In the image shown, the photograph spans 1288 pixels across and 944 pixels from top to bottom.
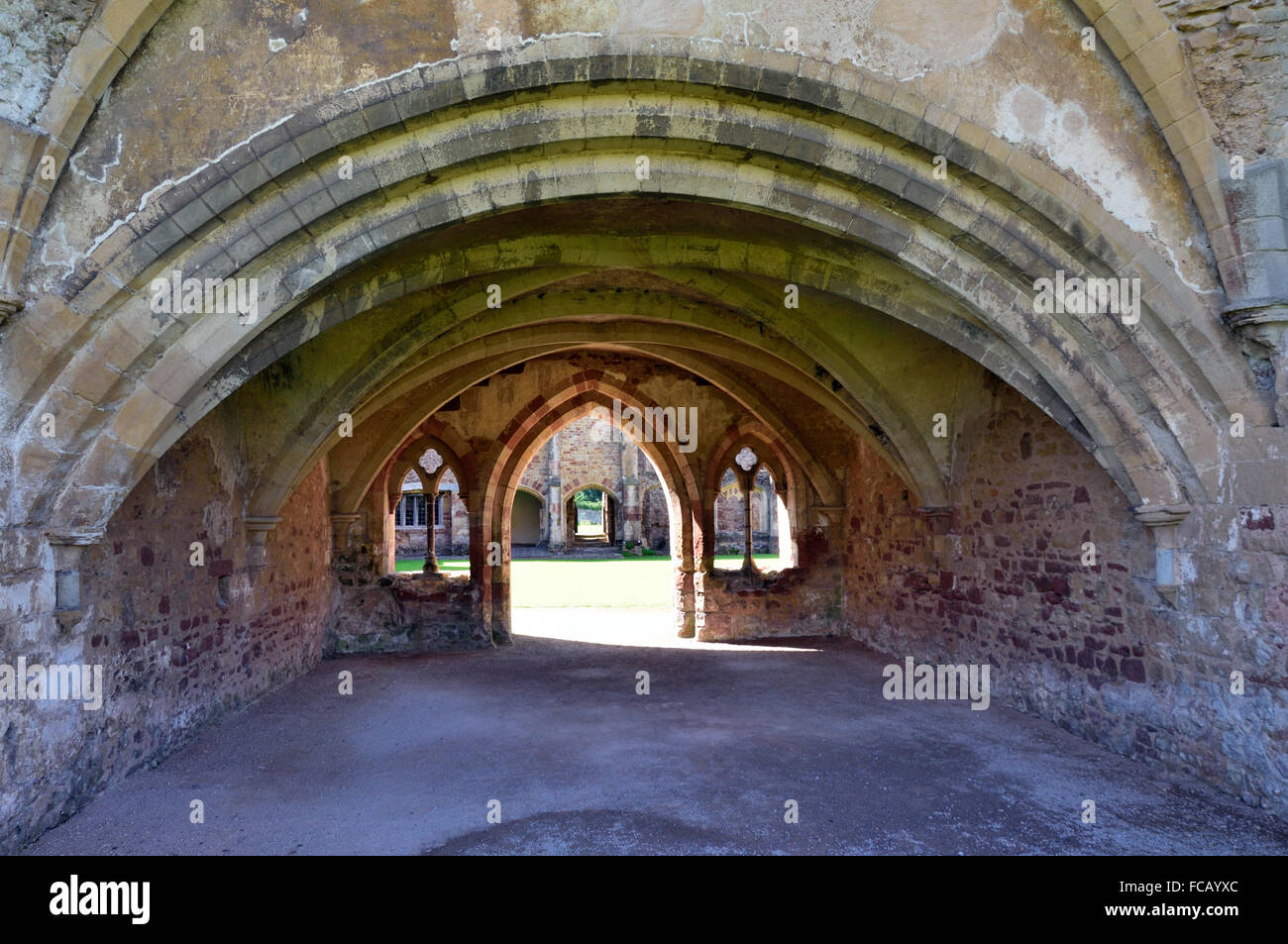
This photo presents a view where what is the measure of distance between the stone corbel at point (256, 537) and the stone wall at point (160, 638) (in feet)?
0.34

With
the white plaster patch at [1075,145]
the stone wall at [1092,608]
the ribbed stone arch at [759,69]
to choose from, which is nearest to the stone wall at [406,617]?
the stone wall at [1092,608]

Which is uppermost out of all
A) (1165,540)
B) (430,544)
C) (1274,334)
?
(1274,334)

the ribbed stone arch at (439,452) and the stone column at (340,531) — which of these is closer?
the stone column at (340,531)

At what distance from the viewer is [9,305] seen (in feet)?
12.0

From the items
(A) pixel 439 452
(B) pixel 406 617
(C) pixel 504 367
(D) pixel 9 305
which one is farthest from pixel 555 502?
(D) pixel 9 305

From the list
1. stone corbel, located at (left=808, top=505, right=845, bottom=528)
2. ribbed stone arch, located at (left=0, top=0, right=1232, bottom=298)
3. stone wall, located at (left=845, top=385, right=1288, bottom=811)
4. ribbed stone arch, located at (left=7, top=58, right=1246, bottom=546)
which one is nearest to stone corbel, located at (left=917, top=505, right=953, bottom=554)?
stone wall, located at (left=845, top=385, right=1288, bottom=811)

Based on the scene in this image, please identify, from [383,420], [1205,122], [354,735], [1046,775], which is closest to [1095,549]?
[1046,775]

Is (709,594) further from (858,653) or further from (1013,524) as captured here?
(1013,524)

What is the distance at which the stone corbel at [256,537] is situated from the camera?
289 inches

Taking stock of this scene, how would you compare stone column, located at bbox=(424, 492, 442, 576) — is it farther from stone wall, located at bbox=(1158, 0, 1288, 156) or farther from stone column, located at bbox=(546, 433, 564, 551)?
stone column, located at bbox=(546, 433, 564, 551)

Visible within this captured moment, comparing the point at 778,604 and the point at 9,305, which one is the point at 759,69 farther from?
the point at 778,604

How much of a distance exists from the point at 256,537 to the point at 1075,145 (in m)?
6.67

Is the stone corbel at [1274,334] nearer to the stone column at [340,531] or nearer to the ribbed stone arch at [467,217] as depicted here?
the ribbed stone arch at [467,217]

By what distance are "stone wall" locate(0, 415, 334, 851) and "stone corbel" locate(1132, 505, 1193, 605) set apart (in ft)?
18.4
